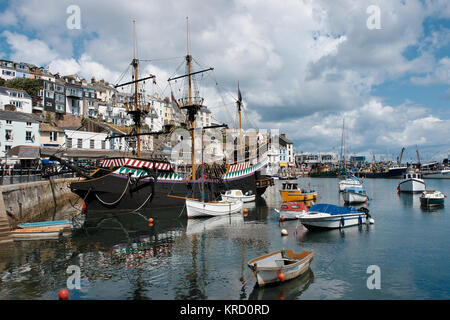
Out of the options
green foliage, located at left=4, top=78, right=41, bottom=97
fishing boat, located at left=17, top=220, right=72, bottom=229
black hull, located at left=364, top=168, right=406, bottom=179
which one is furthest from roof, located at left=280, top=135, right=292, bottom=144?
fishing boat, located at left=17, top=220, right=72, bottom=229

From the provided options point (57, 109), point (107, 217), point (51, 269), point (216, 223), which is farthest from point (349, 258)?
point (57, 109)

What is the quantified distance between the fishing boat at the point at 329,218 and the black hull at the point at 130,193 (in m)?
17.9

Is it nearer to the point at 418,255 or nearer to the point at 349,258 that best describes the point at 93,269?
the point at 349,258

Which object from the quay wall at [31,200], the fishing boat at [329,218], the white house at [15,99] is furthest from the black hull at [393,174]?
the white house at [15,99]

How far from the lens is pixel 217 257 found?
62.5ft

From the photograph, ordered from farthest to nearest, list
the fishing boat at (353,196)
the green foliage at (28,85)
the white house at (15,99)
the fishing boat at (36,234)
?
1. the green foliage at (28,85)
2. the white house at (15,99)
3. the fishing boat at (353,196)
4. the fishing boat at (36,234)

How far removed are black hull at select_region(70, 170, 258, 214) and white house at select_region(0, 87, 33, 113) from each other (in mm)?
52847

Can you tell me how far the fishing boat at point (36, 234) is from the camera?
22.1 metres

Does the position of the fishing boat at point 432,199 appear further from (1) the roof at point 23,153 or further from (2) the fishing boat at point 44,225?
(1) the roof at point 23,153

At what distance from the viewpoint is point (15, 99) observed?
254 ft

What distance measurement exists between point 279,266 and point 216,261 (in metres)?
4.95

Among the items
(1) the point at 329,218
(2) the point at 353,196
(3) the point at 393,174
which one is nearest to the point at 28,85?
(2) the point at 353,196

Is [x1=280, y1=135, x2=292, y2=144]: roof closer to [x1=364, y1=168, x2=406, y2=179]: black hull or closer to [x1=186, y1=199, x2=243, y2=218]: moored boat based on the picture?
[x1=364, y1=168, x2=406, y2=179]: black hull

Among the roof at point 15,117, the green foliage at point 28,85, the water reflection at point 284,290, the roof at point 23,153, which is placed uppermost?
the green foliage at point 28,85
